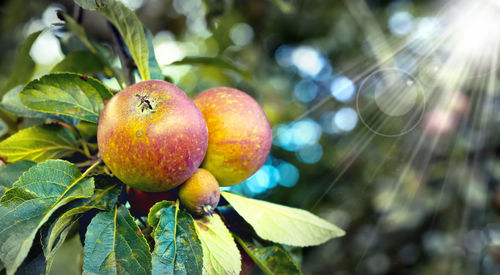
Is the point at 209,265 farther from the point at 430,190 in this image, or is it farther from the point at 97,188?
the point at 430,190

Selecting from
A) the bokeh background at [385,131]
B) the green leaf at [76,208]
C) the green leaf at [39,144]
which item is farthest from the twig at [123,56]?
the bokeh background at [385,131]

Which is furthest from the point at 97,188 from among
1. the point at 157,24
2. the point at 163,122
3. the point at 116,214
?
the point at 157,24

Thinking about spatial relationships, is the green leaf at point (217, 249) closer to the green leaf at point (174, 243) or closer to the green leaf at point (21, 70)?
the green leaf at point (174, 243)

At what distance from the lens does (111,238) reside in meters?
0.61

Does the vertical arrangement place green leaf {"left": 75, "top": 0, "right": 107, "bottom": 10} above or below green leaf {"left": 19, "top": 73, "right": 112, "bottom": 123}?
above

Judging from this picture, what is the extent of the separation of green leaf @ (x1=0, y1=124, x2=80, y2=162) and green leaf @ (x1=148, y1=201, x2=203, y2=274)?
315mm

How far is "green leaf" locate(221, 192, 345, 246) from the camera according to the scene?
0.74 m

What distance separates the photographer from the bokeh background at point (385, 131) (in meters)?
2.54

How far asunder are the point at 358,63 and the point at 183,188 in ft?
7.44

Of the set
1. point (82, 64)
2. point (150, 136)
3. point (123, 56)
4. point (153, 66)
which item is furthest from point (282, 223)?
point (82, 64)

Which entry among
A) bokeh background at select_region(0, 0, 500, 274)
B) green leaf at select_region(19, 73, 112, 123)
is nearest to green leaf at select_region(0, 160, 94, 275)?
green leaf at select_region(19, 73, 112, 123)

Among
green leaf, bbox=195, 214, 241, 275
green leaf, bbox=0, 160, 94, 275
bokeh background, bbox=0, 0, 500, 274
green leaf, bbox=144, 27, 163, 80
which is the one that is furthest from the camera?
bokeh background, bbox=0, 0, 500, 274

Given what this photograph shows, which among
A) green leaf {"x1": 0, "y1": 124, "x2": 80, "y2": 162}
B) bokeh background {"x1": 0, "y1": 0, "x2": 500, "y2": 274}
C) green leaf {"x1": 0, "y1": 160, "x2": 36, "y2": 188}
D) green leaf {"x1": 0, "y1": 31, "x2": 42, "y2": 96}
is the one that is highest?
green leaf {"x1": 0, "y1": 31, "x2": 42, "y2": 96}

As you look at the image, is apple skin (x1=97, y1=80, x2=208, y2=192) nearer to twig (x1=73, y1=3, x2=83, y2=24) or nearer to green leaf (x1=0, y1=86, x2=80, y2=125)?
green leaf (x1=0, y1=86, x2=80, y2=125)
